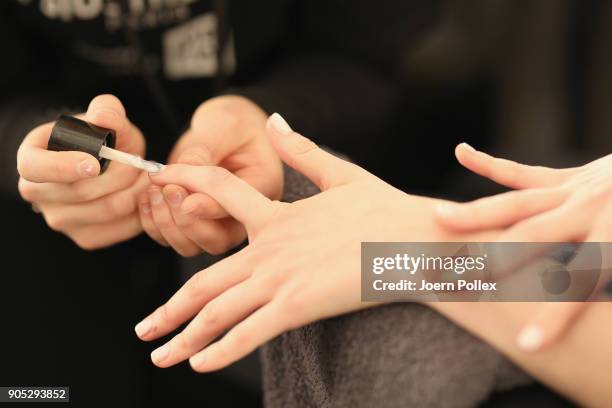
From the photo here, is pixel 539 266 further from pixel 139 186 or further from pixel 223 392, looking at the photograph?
pixel 223 392

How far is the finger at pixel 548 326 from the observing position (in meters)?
0.39

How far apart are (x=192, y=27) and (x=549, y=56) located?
2.36ft

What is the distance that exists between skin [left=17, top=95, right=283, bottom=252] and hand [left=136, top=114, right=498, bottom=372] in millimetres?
34

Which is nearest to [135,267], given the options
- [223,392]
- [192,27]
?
[223,392]

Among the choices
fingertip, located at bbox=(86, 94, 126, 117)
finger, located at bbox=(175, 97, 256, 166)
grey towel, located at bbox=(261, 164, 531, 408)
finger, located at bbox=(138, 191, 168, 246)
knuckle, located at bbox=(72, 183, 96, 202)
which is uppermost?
fingertip, located at bbox=(86, 94, 126, 117)

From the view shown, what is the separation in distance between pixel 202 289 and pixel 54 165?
0.15m

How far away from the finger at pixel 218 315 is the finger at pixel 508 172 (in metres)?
0.19

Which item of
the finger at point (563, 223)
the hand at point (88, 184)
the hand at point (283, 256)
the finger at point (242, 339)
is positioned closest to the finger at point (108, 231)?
the hand at point (88, 184)

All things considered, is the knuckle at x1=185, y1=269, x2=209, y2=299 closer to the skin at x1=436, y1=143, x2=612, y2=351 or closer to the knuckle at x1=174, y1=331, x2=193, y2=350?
the knuckle at x1=174, y1=331, x2=193, y2=350

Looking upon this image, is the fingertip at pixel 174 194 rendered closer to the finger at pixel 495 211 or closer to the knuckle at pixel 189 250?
the knuckle at pixel 189 250

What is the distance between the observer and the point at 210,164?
1.77ft

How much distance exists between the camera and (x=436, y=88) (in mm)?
1173

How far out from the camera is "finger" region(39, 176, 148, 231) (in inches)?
21.5

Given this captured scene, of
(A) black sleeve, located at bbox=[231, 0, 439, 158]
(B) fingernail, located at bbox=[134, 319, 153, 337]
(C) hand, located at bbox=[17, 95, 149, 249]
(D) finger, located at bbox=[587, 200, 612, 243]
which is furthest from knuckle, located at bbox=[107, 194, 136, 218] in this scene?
(D) finger, located at bbox=[587, 200, 612, 243]
